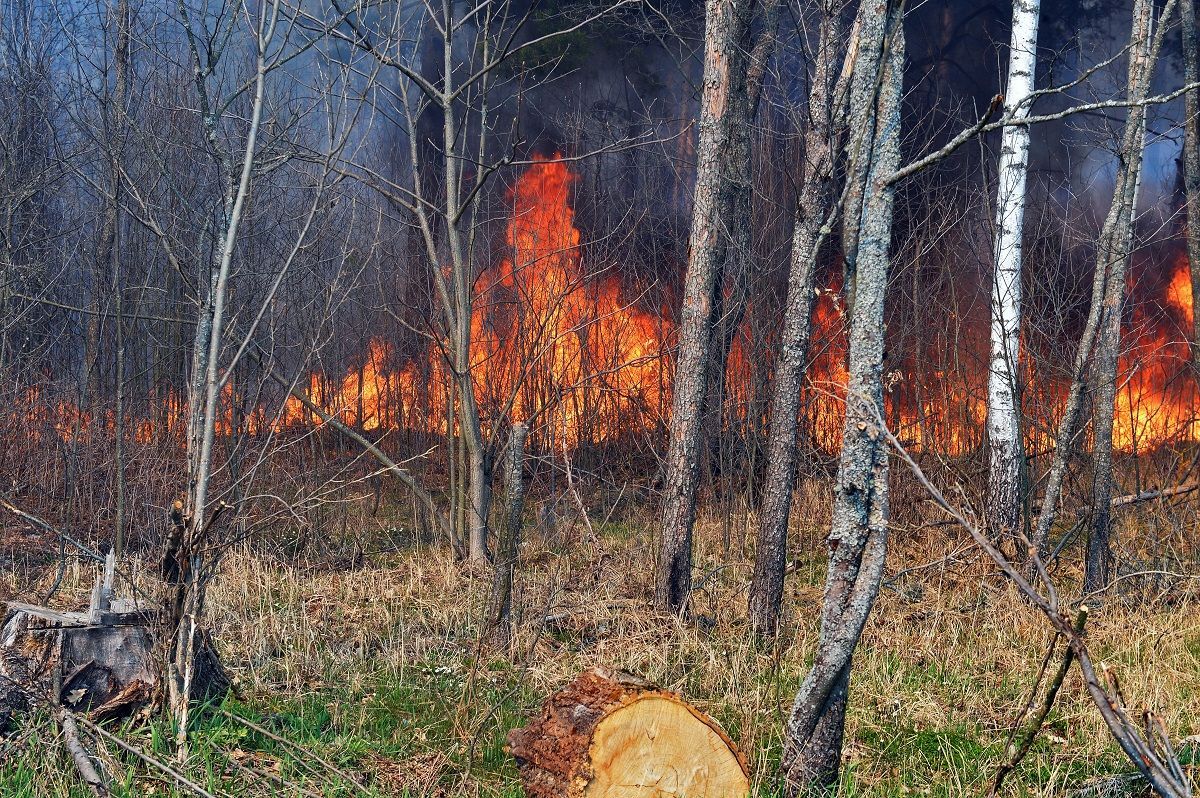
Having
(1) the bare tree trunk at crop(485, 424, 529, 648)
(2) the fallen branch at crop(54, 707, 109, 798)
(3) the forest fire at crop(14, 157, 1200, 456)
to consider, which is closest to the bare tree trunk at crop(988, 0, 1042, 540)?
(3) the forest fire at crop(14, 157, 1200, 456)

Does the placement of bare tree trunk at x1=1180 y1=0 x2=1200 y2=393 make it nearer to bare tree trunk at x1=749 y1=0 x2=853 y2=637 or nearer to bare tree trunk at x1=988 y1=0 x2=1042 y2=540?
bare tree trunk at x1=988 y1=0 x2=1042 y2=540

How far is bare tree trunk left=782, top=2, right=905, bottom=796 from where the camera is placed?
3541 mm

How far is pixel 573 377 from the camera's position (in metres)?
12.8

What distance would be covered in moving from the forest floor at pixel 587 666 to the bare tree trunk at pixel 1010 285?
685 mm

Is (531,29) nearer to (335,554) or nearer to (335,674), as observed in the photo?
(335,554)

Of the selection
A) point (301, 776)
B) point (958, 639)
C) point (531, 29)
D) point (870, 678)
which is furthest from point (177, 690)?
point (531, 29)

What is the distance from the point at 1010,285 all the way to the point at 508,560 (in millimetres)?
4989

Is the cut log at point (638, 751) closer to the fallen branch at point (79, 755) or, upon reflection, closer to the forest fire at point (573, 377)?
the fallen branch at point (79, 755)

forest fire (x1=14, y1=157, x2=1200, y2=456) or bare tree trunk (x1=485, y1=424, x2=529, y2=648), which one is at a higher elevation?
forest fire (x1=14, y1=157, x2=1200, y2=456)

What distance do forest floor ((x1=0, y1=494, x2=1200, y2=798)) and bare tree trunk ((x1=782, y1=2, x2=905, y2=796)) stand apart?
0.28m

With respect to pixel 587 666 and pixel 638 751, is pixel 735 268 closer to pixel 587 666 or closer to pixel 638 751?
→ pixel 587 666

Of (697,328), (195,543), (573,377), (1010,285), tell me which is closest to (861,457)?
(195,543)

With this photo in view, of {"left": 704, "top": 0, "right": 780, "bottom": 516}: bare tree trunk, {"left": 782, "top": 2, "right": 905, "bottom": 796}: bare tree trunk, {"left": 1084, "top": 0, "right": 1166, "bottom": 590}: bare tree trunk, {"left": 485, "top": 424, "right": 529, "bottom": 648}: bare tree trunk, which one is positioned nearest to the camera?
{"left": 782, "top": 2, "right": 905, "bottom": 796}: bare tree trunk

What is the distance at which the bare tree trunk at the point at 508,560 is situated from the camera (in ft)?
19.4
